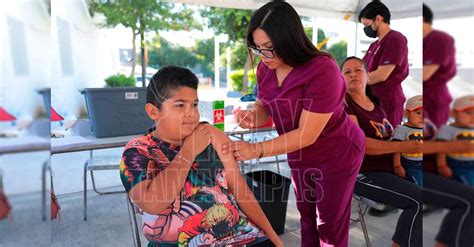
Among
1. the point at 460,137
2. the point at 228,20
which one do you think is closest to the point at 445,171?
the point at 460,137

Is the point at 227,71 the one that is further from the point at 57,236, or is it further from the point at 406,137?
the point at 406,137

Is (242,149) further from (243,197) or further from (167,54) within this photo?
(167,54)

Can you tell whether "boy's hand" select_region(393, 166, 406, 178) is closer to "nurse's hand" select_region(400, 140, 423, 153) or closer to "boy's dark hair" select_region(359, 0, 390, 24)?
"nurse's hand" select_region(400, 140, 423, 153)

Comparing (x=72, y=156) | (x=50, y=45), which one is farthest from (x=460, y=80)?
(x=72, y=156)

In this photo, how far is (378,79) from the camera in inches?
70.3

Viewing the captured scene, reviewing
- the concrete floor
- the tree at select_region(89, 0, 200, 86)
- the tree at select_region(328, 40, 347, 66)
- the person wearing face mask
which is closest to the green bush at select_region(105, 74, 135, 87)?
the tree at select_region(89, 0, 200, 86)

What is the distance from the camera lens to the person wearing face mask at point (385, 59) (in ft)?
5.06

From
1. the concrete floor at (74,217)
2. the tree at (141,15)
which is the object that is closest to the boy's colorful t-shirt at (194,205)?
the concrete floor at (74,217)

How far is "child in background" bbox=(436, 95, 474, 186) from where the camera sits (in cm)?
58

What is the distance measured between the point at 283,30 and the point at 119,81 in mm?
2329

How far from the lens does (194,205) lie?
1.42 m

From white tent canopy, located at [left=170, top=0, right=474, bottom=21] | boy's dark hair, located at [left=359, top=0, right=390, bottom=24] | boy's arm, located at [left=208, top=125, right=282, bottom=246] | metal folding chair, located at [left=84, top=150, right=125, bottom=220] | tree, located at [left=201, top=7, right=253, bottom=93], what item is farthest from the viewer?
tree, located at [left=201, top=7, right=253, bottom=93]

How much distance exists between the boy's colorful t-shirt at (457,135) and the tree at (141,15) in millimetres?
2829

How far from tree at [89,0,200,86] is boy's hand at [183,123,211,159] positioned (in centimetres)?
195
